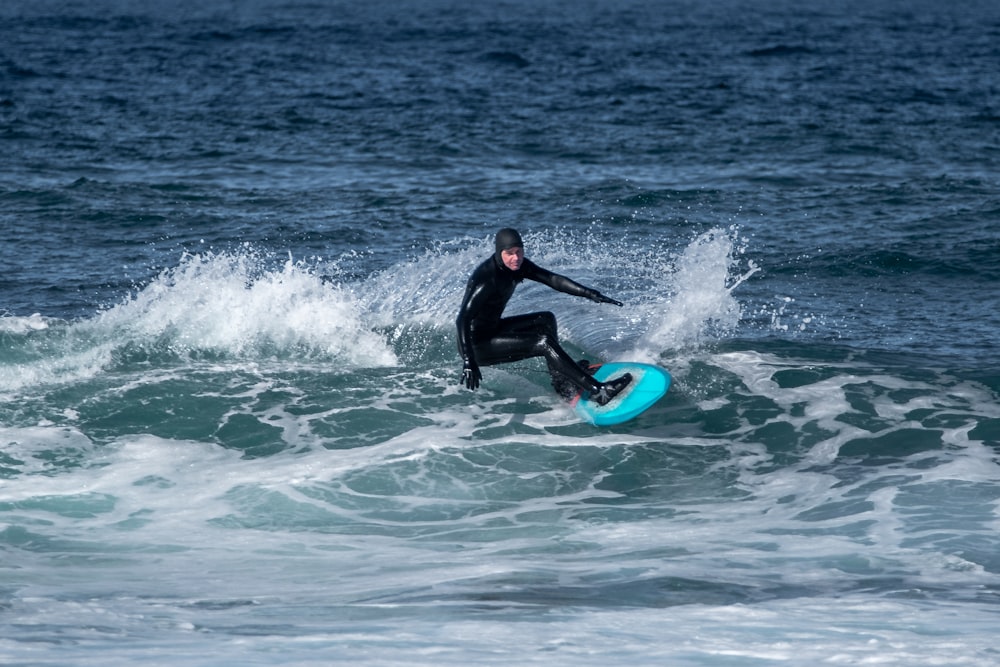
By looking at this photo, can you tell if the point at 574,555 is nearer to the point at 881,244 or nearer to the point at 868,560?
the point at 868,560

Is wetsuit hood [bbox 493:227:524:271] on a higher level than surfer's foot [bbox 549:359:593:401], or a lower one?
higher

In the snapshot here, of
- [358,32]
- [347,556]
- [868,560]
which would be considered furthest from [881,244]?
[358,32]

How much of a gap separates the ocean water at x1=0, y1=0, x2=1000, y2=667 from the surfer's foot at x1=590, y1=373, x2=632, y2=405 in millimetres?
392

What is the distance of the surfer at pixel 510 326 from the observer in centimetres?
1155

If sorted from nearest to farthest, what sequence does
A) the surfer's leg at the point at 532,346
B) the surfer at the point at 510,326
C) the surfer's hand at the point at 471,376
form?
1. the surfer's hand at the point at 471,376
2. the surfer at the point at 510,326
3. the surfer's leg at the point at 532,346

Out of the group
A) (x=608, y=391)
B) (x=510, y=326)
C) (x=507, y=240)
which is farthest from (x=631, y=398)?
Result: (x=507, y=240)

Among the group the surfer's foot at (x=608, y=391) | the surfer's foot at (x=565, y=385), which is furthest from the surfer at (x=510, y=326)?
the surfer's foot at (x=565, y=385)

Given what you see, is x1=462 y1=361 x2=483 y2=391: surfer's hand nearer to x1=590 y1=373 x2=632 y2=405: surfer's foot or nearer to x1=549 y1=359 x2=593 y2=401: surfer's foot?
x1=549 y1=359 x2=593 y2=401: surfer's foot

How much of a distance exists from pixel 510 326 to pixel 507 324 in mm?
41

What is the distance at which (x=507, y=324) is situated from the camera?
11.9 m

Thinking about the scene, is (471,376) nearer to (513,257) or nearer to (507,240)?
(513,257)

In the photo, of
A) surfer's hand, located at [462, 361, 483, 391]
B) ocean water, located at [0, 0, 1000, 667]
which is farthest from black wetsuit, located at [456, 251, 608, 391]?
ocean water, located at [0, 0, 1000, 667]

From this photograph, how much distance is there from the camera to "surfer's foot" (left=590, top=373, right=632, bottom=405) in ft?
39.1

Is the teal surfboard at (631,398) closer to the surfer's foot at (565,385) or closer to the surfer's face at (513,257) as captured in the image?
the surfer's foot at (565,385)
